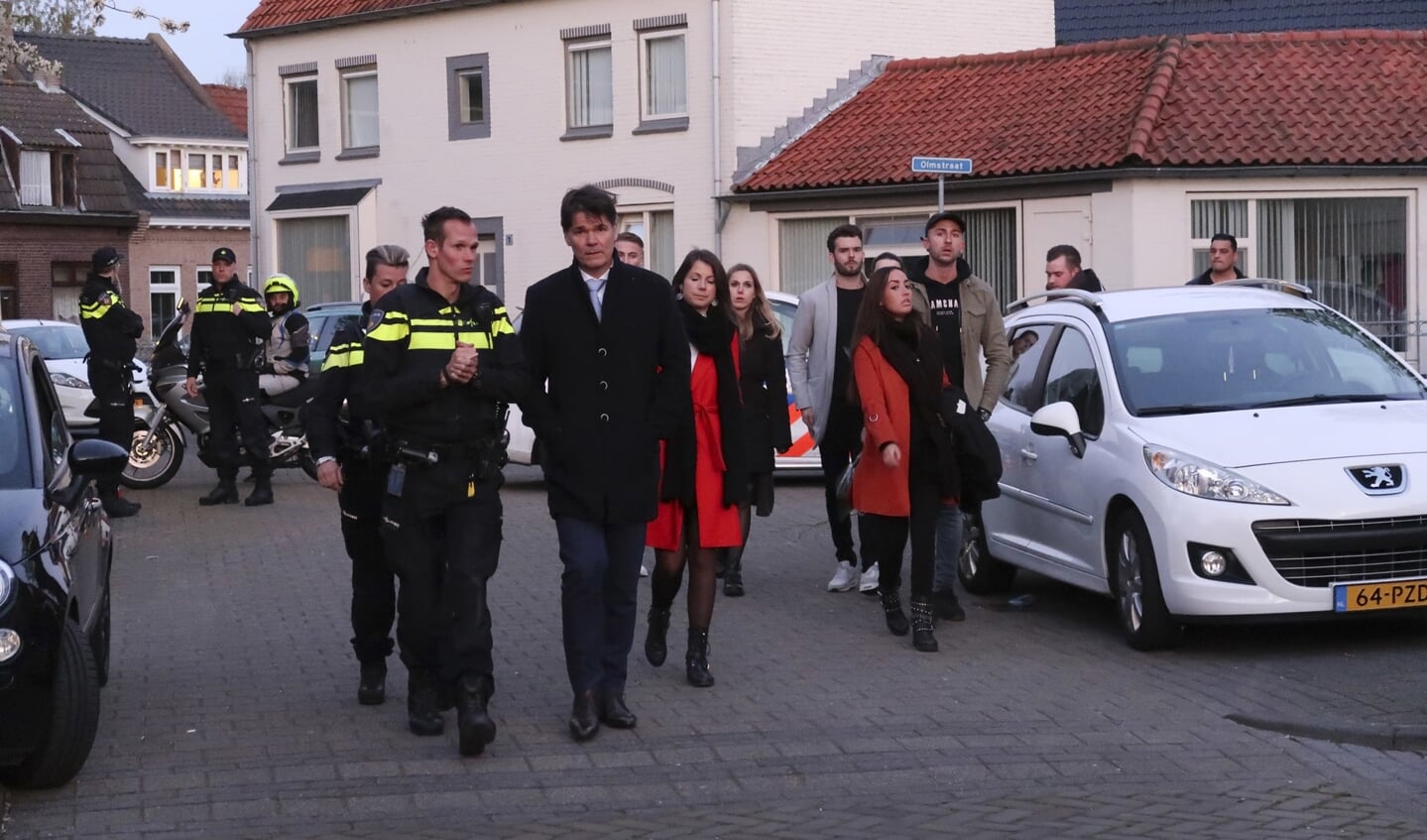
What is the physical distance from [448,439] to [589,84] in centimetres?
2452

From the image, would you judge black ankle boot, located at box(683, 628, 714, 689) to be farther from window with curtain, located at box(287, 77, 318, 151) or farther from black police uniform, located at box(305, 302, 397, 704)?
window with curtain, located at box(287, 77, 318, 151)

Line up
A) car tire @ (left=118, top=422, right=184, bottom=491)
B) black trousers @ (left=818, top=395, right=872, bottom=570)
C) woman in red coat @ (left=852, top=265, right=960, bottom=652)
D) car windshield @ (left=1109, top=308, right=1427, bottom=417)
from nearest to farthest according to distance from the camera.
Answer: woman in red coat @ (left=852, top=265, right=960, bottom=652), car windshield @ (left=1109, top=308, right=1427, bottom=417), black trousers @ (left=818, top=395, right=872, bottom=570), car tire @ (left=118, top=422, right=184, bottom=491)

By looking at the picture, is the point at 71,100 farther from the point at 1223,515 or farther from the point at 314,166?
the point at 1223,515

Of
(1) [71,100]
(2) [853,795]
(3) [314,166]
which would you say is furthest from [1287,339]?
(1) [71,100]

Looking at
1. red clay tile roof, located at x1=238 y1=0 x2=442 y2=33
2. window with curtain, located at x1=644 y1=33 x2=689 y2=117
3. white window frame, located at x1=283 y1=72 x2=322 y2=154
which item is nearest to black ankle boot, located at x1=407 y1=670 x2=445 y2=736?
window with curtain, located at x1=644 y1=33 x2=689 y2=117

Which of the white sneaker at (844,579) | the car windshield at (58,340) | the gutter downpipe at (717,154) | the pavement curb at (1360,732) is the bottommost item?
the pavement curb at (1360,732)

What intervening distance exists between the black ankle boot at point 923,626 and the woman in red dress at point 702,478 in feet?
3.65

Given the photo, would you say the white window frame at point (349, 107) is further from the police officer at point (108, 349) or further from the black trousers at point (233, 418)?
the police officer at point (108, 349)

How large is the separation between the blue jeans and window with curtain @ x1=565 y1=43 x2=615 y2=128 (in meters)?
21.4

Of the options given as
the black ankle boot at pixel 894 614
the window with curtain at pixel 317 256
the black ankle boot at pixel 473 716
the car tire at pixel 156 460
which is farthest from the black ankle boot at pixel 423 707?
the window with curtain at pixel 317 256

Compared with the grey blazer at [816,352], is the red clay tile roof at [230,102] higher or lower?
higher

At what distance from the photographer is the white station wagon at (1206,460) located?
28.0ft

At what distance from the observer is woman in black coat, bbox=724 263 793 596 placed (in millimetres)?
10188

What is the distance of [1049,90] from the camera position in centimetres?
2628
